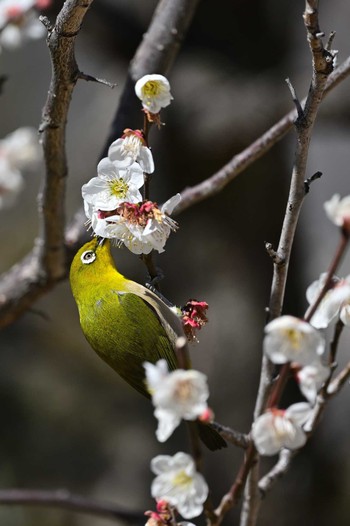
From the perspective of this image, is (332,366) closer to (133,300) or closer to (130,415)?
(133,300)

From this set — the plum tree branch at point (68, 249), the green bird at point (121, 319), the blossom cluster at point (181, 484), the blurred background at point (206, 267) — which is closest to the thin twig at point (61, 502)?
the plum tree branch at point (68, 249)

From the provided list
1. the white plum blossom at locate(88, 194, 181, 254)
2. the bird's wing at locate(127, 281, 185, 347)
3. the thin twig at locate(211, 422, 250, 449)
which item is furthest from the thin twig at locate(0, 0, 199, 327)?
the thin twig at locate(211, 422, 250, 449)

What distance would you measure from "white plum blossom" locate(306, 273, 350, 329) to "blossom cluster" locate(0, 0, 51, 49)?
3.39 ft

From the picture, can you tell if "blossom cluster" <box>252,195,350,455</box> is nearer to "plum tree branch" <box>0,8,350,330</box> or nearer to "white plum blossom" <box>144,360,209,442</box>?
"white plum blossom" <box>144,360,209,442</box>

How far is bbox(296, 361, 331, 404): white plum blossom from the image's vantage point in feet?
2.16

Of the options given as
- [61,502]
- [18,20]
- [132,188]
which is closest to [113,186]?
[132,188]

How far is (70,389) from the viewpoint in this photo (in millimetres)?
2777

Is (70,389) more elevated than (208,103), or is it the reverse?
(208,103)

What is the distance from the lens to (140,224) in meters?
0.84

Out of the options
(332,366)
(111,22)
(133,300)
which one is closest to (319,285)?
(332,366)

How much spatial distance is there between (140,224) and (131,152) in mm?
83

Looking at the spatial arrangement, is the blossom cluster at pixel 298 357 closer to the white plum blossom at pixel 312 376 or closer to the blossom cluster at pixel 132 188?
the white plum blossom at pixel 312 376

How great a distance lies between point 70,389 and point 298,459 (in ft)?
2.94

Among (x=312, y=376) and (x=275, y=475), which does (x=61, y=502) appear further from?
(x=312, y=376)
